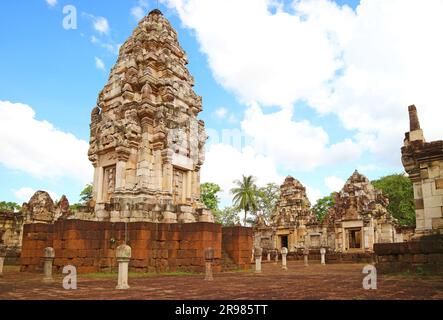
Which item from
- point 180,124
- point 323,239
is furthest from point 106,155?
point 323,239

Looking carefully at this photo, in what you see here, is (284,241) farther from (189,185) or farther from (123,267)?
(123,267)

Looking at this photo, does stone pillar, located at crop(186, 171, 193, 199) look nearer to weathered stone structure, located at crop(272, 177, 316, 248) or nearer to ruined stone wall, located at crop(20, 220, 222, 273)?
ruined stone wall, located at crop(20, 220, 222, 273)

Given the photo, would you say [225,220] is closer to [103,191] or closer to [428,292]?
[103,191]

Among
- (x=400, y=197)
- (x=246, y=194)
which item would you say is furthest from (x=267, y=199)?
(x=400, y=197)

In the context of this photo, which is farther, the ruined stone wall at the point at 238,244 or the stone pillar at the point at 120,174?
the ruined stone wall at the point at 238,244

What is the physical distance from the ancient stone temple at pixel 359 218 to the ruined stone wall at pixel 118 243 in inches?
688

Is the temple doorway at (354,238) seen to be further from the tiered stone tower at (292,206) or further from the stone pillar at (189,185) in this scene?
the stone pillar at (189,185)

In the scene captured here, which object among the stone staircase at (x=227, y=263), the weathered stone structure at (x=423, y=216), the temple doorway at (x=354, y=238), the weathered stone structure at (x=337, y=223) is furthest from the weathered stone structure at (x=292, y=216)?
the weathered stone structure at (x=423, y=216)

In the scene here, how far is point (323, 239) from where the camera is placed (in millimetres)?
28688

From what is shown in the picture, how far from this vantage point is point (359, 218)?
2677cm

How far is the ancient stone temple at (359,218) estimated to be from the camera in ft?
86.5

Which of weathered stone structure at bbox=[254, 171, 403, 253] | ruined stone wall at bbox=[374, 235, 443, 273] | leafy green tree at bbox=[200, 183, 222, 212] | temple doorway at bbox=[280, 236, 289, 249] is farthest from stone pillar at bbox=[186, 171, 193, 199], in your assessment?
leafy green tree at bbox=[200, 183, 222, 212]

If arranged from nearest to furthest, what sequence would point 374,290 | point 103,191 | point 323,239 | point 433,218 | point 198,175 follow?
point 374,290
point 433,218
point 103,191
point 198,175
point 323,239
